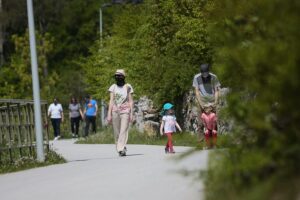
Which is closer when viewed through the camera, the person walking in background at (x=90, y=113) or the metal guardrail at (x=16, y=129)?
the metal guardrail at (x=16, y=129)

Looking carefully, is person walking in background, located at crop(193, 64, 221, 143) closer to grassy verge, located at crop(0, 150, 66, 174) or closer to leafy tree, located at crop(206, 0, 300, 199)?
grassy verge, located at crop(0, 150, 66, 174)

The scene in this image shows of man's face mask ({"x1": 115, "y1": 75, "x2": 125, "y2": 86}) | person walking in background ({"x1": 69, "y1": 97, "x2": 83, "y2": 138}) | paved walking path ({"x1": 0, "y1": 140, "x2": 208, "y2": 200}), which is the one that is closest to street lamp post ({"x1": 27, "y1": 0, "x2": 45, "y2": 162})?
paved walking path ({"x1": 0, "y1": 140, "x2": 208, "y2": 200})

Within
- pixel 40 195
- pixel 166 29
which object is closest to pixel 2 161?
pixel 40 195

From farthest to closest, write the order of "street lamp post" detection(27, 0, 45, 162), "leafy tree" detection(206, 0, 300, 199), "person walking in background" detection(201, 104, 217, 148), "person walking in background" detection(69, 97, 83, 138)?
"person walking in background" detection(69, 97, 83, 138) < "street lamp post" detection(27, 0, 45, 162) < "person walking in background" detection(201, 104, 217, 148) < "leafy tree" detection(206, 0, 300, 199)

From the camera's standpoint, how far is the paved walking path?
34.3 ft

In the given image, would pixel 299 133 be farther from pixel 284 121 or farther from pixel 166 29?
pixel 166 29

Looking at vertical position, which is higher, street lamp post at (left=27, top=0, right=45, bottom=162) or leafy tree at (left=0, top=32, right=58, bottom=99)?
street lamp post at (left=27, top=0, right=45, bottom=162)

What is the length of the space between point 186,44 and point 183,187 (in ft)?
58.5

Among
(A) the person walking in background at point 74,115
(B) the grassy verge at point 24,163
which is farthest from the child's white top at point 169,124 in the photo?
(A) the person walking in background at point 74,115

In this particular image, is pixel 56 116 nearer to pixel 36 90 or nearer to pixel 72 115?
pixel 72 115

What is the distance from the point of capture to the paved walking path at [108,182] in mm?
10461

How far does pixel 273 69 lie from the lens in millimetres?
6375

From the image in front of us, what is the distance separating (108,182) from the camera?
1218 cm

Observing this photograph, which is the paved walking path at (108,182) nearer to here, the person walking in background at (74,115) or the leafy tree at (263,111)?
the leafy tree at (263,111)
